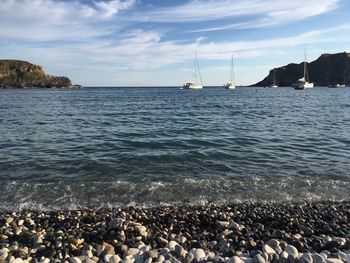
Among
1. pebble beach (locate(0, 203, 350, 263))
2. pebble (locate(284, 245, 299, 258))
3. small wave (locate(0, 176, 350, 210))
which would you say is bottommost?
small wave (locate(0, 176, 350, 210))

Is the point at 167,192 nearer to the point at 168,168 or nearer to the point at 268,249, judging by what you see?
the point at 168,168

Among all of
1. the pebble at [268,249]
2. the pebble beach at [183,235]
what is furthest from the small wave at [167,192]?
the pebble at [268,249]

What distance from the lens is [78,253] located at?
7949 mm

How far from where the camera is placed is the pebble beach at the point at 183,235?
743cm

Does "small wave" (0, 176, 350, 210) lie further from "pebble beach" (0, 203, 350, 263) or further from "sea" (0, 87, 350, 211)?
"pebble beach" (0, 203, 350, 263)

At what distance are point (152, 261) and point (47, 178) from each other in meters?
9.85

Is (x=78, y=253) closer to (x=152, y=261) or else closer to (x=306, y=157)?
(x=152, y=261)

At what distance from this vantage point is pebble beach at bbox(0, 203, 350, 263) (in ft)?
24.4

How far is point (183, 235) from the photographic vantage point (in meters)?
9.05

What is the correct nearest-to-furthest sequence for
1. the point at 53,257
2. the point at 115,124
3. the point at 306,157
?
the point at 53,257 < the point at 306,157 < the point at 115,124

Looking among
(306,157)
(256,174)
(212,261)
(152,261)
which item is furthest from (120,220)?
(306,157)

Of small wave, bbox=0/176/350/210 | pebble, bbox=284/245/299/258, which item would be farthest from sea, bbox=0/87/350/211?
pebble, bbox=284/245/299/258

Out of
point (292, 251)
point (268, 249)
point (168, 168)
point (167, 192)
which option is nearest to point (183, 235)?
point (268, 249)

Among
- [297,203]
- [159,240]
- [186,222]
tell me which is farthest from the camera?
[297,203]
